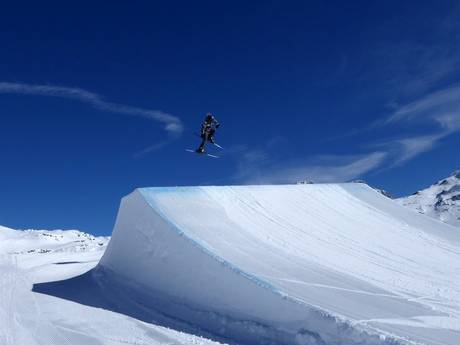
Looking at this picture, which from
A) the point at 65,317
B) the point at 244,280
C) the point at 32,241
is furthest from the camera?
the point at 32,241

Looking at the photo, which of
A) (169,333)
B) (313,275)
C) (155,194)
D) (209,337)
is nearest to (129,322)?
(169,333)

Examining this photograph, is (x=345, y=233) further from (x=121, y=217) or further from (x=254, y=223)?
(x=121, y=217)

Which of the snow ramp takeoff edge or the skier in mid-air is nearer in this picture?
the snow ramp takeoff edge

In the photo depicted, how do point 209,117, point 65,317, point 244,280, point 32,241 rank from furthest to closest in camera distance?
point 32,241
point 209,117
point 65,317
point 244,280

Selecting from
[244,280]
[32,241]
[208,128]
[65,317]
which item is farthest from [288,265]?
[32,241]

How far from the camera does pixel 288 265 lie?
1100cm

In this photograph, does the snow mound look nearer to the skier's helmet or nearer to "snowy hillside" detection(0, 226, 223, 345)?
the skier's helmet

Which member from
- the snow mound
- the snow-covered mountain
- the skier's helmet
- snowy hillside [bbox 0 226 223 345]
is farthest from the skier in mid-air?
the snow mound

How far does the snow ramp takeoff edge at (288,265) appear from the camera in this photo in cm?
771

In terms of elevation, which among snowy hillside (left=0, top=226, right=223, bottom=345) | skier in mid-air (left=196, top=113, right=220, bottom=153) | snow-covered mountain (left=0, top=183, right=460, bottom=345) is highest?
skier in mid-air (left=196, top=113, right=220, bottom=153)

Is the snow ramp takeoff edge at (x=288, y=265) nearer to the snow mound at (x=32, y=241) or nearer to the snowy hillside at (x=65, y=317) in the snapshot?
the snowy hillside at (x=65, y=317)

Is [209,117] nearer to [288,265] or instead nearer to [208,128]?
[208,128]

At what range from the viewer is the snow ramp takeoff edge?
304 inches

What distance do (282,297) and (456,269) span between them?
704 cm
